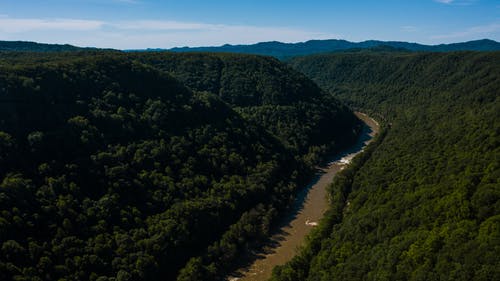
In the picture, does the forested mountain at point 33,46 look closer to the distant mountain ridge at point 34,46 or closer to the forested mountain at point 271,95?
the distant mountain ridge at point 34,46

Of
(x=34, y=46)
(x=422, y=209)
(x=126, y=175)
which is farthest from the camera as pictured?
(x=34, y=46)

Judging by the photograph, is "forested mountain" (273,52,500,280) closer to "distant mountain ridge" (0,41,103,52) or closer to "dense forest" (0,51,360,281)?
"dense forest" (0,51,360,281)

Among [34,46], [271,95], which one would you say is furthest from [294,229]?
[34,46]

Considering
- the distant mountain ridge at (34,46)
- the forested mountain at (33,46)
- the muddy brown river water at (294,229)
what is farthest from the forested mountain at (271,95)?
the forested mountain at (33,46)

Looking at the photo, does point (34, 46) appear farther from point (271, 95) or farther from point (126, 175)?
point (126, 175)

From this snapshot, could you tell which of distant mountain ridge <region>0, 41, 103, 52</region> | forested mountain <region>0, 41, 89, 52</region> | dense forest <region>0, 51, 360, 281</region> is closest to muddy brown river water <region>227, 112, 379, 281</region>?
dense forest <region>0, 51, 360, 281</region>
